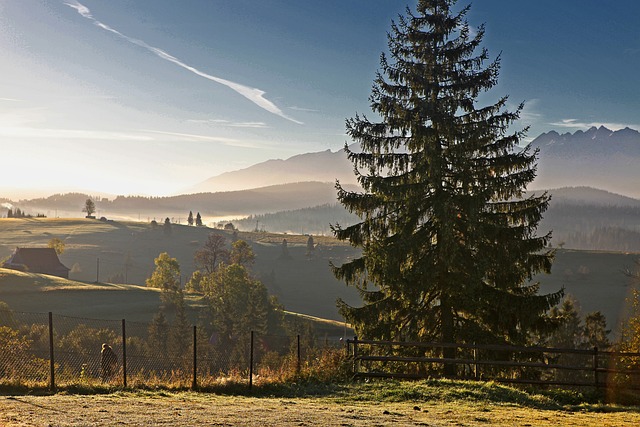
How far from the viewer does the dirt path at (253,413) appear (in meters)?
12.7

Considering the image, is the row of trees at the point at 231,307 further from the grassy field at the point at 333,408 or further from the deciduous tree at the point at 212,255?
the grassy field at the point at 333,408

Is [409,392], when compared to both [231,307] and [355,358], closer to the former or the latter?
[355,358]

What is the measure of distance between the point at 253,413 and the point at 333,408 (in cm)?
264

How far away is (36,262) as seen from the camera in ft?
456

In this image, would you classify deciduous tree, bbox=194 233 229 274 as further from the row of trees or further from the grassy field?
the grassy field

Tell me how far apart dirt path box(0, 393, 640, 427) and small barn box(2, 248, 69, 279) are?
13388cm

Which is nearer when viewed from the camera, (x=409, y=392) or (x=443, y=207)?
(x=409, y=392)

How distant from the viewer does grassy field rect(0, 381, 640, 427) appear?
13.1m

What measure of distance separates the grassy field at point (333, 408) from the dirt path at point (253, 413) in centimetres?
2

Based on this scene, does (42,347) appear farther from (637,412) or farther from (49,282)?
(637,412)

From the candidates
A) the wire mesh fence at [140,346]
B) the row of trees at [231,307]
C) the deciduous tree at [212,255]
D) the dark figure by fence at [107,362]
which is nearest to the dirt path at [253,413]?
the dark figure by fence at [107,362]

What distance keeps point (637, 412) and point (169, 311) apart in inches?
3489

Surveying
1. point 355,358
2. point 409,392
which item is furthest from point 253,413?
point 355,358

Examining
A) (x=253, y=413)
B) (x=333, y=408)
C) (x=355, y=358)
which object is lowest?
(x=355, y=358)
